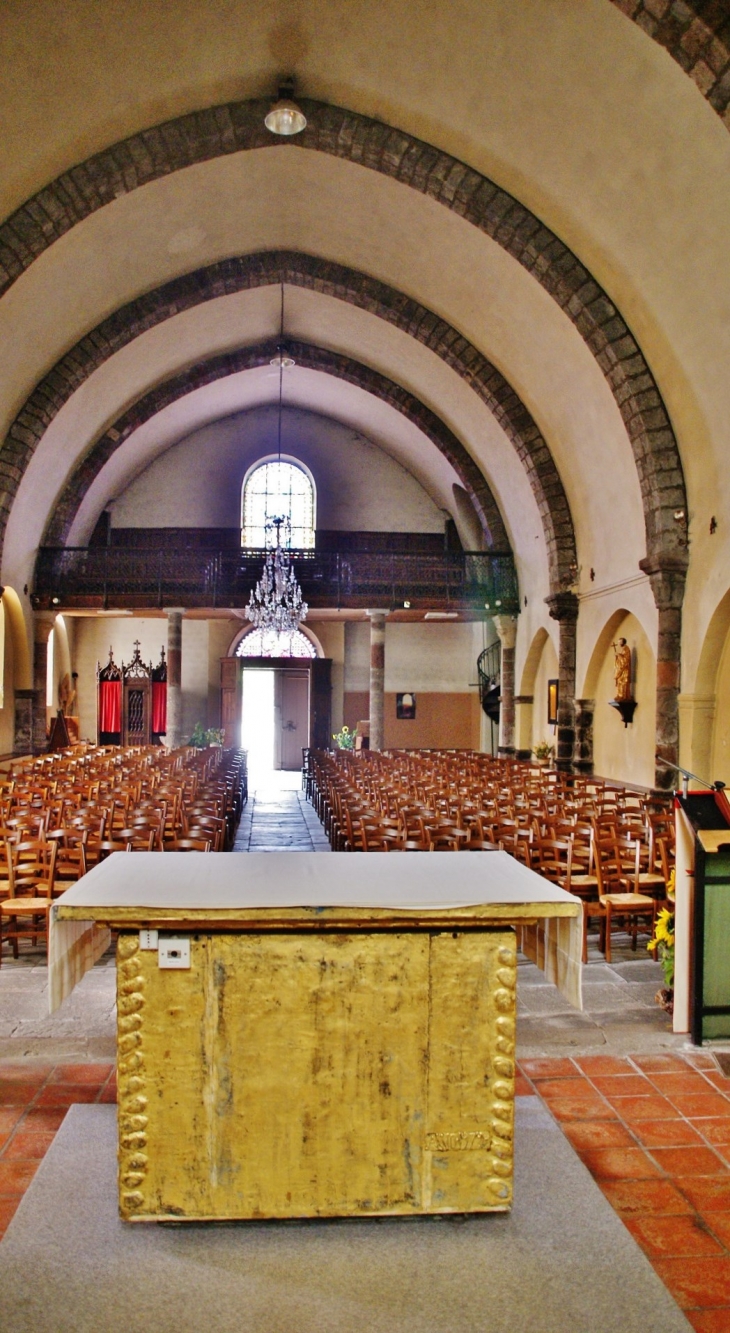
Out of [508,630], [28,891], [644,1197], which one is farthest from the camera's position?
[508,630]

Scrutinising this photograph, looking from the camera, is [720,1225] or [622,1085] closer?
[720,1225]

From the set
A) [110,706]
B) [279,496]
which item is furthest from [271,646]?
[110,706]

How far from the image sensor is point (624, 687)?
15.7 meters

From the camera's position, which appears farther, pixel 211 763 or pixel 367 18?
pixel 211 763

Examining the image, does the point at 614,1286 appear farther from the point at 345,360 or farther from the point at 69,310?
the point at 345,360

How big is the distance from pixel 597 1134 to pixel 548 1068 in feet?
2.33

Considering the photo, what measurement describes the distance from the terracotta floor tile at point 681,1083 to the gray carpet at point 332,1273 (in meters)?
1.13

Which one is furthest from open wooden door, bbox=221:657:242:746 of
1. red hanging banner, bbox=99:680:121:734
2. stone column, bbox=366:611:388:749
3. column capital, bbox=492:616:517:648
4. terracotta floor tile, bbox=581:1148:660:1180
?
terracotta floor tile, bbox=581:1148:660:1180

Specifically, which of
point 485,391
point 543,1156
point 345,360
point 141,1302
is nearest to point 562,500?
point 485,391

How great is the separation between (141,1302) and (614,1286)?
4.72 feet

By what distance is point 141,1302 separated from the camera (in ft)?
8.84

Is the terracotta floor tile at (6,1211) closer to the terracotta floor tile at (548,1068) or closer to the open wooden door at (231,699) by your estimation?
the terracotta floor tile at (548,1068)

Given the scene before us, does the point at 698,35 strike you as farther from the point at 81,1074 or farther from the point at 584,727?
the point at 584,727

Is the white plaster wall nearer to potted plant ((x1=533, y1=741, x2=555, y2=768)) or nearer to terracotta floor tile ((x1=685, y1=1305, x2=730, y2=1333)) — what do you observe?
potted plant ((x1=533, y1=741, x2=555, y2=768))
